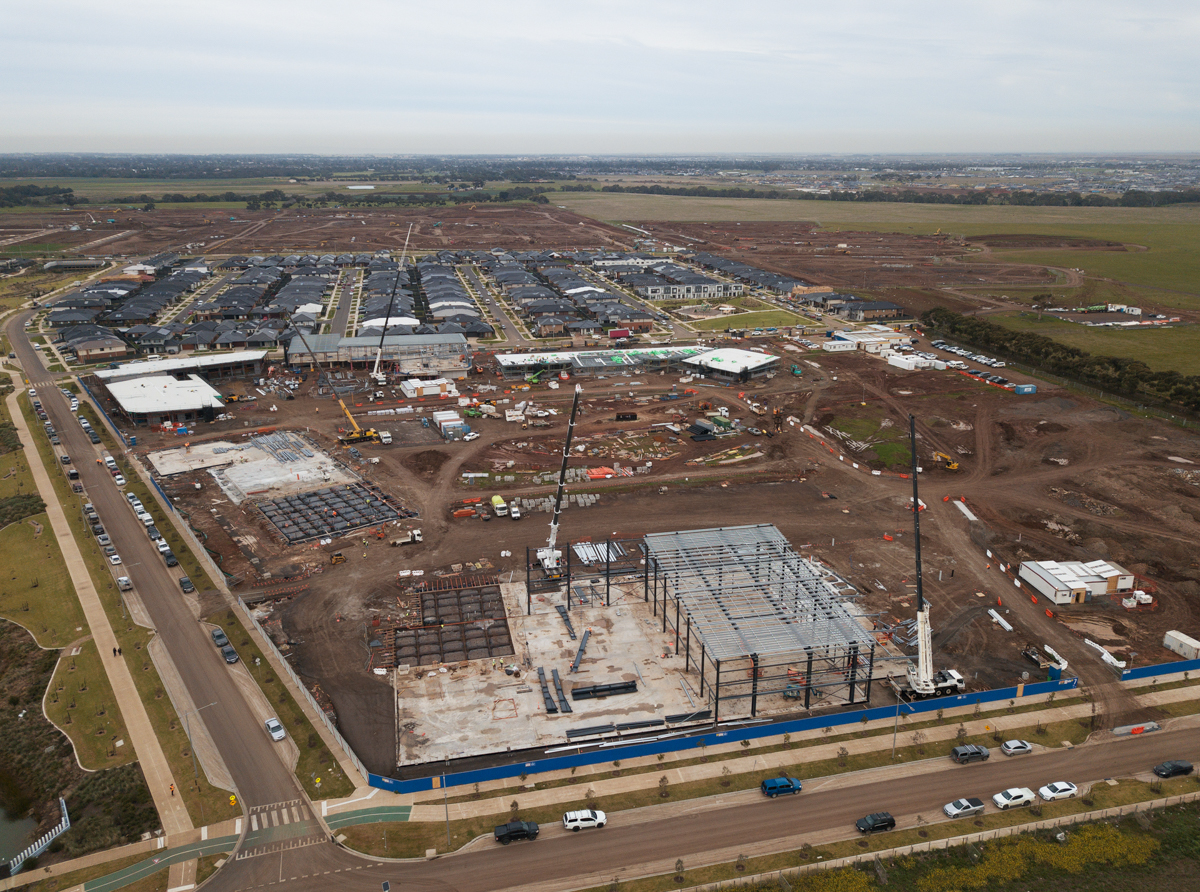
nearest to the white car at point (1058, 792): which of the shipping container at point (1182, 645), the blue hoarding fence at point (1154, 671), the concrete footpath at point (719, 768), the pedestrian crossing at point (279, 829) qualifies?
the concrete footpath at point (719, 768)

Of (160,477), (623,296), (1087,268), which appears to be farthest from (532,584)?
(1087,268)

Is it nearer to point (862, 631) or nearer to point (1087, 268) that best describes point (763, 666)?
point (862, 631)

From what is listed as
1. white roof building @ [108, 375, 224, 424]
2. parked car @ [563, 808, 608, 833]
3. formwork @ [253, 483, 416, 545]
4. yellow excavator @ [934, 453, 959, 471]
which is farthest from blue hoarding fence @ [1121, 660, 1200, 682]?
white roof building @ [108, 375, 224, 424]

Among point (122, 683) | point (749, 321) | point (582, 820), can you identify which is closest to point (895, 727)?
point (582, 820)

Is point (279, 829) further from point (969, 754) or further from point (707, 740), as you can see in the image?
point (969, 754)

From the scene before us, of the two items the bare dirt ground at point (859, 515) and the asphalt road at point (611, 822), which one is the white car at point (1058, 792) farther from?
the bare dirt ground at point (859, 515)

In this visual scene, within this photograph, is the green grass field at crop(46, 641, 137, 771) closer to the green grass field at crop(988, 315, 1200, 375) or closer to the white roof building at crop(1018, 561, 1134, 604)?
the white roof building at crop(1018, 561, 1134, 604)
